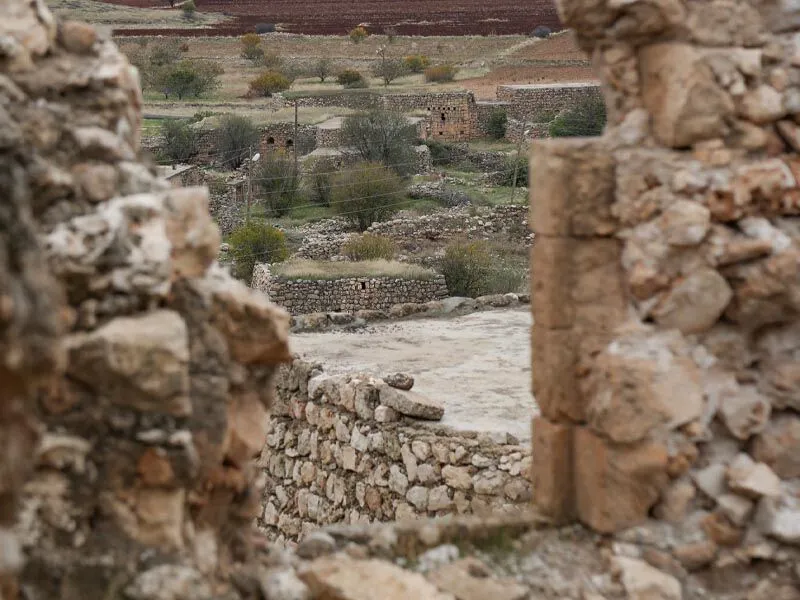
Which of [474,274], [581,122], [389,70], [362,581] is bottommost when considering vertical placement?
[474,274]

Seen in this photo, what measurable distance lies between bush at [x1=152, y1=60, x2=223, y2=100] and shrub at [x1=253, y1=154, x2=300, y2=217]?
53.7ft

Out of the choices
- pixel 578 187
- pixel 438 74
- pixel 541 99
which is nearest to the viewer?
pixel 578 187

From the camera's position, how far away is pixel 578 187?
15.6 ft

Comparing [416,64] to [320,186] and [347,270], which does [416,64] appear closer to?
[320,186]

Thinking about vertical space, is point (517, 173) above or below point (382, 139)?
below

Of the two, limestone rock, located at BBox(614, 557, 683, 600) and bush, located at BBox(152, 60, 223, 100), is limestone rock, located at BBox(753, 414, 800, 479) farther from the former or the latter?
bush, located at BBox(152, 60, 223, 100)

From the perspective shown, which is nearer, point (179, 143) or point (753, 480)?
point (753, 480)

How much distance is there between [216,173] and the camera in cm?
3303

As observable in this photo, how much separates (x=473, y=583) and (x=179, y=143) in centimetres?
3168

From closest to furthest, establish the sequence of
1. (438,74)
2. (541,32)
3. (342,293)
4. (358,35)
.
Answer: (342,293) → (438,74) → (358,35) → (541,32)

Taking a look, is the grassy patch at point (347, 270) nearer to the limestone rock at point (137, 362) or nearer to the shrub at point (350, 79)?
the limestone rock at point (137, 362)

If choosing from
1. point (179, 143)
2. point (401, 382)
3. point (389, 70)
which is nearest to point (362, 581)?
point (401, 382)

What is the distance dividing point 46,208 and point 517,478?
483 centimetres

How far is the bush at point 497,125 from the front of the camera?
136ft
